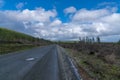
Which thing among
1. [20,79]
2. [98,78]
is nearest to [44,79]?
[20,79]

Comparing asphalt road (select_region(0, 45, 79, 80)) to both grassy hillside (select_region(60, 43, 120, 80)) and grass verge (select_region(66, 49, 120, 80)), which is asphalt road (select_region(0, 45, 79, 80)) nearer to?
grass verge (select_region(66, 49, 120, 80))

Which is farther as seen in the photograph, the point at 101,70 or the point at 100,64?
the point at 100,64

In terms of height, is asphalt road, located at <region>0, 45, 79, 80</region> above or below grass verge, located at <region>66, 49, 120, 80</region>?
above

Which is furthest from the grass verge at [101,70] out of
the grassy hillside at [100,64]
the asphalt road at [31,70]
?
the asphalt road at [31,70]

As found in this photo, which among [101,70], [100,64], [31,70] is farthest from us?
[100,64]

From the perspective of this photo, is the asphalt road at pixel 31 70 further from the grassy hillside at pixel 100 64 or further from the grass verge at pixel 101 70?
the grassy hillside at pixel 100 64

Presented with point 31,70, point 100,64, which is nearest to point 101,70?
point 31,70

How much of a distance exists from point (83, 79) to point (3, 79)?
12.6ft

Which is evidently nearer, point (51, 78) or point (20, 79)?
point (20, 79)

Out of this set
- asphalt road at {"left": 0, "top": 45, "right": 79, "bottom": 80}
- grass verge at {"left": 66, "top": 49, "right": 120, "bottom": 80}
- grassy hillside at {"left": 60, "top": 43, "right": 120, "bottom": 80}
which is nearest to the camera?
→ asphalt road at {"left": 0, "top": 45, "right": 79, "bottom": 80}

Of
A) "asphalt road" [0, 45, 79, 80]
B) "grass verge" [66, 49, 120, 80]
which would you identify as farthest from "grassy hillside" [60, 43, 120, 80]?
"asphalt road" [0, 45, 79, 80]

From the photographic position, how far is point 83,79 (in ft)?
40.1

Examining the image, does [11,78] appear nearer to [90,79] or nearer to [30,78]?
[30,78]

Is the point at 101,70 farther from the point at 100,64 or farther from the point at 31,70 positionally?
the point at 100,64
